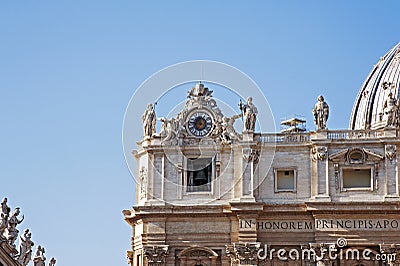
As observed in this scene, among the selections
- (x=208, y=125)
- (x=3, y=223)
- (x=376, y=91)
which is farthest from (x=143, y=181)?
(x=376, y=91)

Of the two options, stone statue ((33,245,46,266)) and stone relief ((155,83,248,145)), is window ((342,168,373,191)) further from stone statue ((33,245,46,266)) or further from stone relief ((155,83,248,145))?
stone statue ((33,245,46,266))

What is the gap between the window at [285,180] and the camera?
72269 millimetres

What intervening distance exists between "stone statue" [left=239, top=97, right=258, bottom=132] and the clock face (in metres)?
2.26

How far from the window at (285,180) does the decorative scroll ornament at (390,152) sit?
18.6 feet

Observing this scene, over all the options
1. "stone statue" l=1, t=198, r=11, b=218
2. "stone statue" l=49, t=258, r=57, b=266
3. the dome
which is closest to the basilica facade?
"stone statue" l=49, t=258, r=57, b=266

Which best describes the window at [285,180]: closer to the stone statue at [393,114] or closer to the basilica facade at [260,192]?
the basilica facade at [260,192]

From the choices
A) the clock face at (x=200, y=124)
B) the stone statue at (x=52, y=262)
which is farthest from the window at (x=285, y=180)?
the stone statue at (x=52, y=262)

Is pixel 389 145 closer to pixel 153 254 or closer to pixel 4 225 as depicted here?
pixel 153 254

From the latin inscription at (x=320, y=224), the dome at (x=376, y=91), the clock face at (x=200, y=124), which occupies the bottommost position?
the latin inscription at (x=320, y=224)

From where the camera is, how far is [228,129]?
73312 millimetres

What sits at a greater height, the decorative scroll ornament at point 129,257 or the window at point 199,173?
the window at point 199,173

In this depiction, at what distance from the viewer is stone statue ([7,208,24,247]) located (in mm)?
49469

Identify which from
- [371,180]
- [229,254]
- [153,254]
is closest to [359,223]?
[371,180]

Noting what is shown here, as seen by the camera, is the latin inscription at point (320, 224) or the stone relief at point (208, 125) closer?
the latin inscription at point (320, 224)
